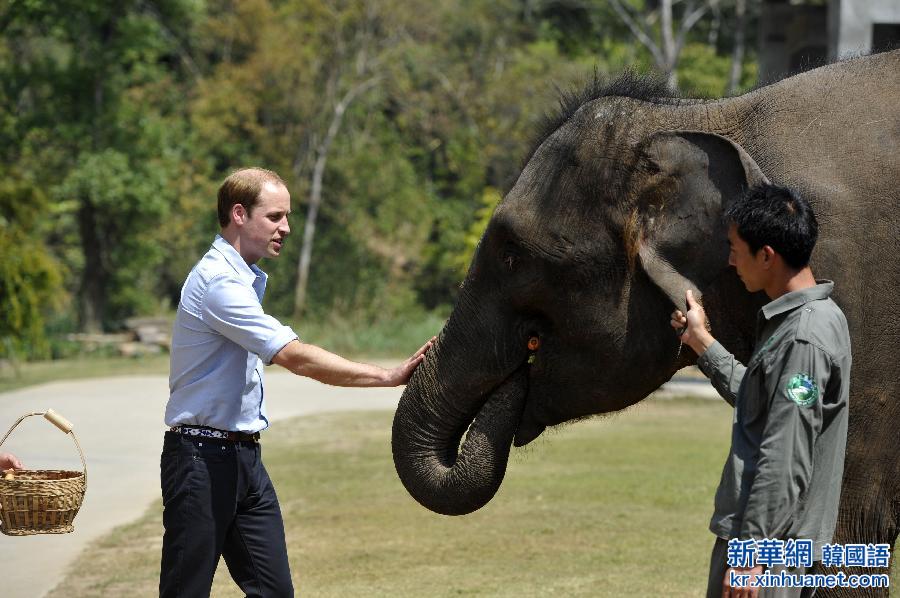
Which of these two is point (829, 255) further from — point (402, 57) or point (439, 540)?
point (402, 57)

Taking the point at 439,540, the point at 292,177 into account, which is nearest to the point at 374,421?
the point at 439,540

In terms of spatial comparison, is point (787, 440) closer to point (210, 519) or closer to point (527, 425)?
A: point (527, 425)

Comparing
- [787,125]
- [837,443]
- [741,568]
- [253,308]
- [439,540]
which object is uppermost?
[787,125]

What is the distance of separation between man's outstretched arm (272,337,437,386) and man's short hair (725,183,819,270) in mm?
1665

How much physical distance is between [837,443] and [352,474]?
8.73 meters

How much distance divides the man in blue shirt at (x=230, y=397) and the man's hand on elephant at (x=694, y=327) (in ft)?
4.09

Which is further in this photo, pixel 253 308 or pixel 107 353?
pixel 107 353

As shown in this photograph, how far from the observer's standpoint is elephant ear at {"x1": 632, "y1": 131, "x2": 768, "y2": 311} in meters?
4.45

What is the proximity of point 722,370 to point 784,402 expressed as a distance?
1.94 feet

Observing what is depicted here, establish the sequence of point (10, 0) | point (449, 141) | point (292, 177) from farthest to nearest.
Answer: point (449, 141) → point (292, 177) → point (10, 0)

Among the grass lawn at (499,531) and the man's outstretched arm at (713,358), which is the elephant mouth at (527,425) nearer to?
the grass lawn at (499,531)

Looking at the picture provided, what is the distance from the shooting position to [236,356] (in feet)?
15.9

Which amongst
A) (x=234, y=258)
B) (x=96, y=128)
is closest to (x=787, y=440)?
(x=234, y=258)

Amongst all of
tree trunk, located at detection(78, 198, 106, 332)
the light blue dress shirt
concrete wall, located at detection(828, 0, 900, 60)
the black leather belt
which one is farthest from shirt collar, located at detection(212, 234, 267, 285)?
tree trunk, located at detection(78, 198, 106, 332)
